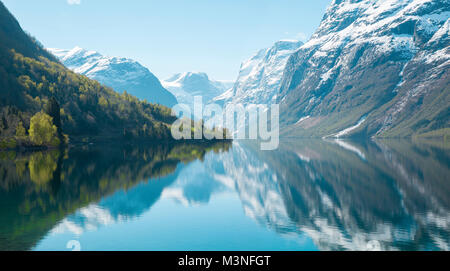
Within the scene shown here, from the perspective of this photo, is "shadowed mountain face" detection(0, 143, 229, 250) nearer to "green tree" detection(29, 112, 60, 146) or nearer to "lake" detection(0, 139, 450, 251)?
"lake" detection(0, 139, 450, 251)

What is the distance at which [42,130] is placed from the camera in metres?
166

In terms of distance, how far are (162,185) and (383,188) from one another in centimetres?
4421

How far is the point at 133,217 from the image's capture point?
4603cm

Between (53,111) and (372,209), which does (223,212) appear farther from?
(53,111)

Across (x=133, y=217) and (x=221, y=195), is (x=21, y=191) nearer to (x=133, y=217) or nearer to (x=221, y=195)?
(x=133, y=217)

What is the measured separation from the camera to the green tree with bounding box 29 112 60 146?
538 ft

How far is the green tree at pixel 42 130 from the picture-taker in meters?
164

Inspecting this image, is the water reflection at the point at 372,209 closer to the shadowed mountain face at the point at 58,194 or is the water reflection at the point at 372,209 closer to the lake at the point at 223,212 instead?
the lake at the point at 223,212

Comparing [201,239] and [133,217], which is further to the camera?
[133,217]

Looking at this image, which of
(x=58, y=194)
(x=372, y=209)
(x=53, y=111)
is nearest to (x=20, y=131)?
(x=53, y=111)

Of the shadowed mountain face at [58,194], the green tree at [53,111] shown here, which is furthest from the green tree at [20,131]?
the shadowed mountain face at [58,194]

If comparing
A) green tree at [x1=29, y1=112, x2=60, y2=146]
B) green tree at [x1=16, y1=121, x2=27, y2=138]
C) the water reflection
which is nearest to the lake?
the water reflection
